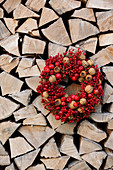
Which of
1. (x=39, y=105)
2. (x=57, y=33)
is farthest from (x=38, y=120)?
(x=57, y=33)

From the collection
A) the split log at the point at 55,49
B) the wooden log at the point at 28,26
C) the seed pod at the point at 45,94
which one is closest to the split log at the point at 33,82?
the seed pod at the point at 45,94

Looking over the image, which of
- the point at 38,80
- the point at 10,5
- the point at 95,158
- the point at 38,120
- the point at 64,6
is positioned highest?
the point at 10,5

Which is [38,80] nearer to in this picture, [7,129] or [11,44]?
[11,44]

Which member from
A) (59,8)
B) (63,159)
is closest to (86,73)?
(59,8)

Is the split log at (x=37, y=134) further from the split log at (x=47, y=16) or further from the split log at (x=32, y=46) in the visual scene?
the split log at (x=47, y=16)

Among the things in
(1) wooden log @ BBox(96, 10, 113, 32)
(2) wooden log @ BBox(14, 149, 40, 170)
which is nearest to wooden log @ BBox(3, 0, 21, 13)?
(1) wooden log @ BBox(96, 10, 113, 32)

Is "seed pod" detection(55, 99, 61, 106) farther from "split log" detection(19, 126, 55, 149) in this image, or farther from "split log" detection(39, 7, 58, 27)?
"split log" detection(39, 7, 58, 27)

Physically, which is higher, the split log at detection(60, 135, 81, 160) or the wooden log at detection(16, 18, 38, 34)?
the wooden log at detection(16, 18, 38, 34)
